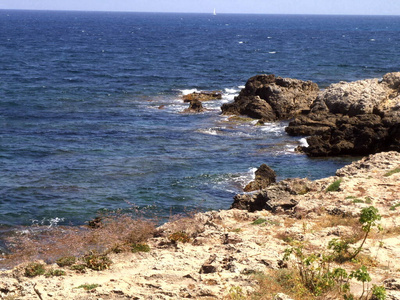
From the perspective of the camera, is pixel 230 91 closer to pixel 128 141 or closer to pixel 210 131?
pixel 210 131

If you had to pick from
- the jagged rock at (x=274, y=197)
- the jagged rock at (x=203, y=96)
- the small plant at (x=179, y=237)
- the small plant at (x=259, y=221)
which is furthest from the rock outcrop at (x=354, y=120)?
→ the small plant at (x=179, y=237)

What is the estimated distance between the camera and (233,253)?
17078 millimetres

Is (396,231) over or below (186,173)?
over

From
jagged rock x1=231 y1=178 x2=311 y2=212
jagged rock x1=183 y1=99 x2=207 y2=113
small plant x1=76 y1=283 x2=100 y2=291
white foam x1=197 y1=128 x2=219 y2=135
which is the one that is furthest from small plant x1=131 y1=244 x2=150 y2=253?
jagged rock x1=183 y1=99 x2=207 y2=113

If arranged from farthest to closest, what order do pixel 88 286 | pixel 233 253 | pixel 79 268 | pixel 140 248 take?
1. pixel 140 248
2. pixel 233 253
3. pixel 79 268
4. pixel 88 286

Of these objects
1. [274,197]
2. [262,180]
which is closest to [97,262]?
[274,197]

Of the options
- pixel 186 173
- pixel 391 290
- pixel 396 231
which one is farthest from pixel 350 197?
pixel 186 173

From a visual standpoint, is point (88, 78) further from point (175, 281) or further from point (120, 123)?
point (175, 281)

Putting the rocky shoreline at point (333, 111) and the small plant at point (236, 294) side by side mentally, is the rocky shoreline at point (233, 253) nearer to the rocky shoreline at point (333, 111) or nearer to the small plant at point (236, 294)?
the small plant at point (236, 294)

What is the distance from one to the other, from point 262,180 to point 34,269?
58.4ft

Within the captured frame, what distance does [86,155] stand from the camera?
38.7 meters

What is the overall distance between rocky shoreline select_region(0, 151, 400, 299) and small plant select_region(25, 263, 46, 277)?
23 centimetres

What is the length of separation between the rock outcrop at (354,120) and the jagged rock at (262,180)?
769 cm

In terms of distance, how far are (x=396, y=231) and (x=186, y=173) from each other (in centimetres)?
1872
